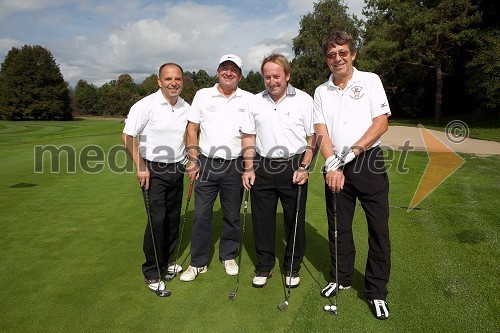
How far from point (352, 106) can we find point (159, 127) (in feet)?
5.99

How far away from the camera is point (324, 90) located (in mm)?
3412

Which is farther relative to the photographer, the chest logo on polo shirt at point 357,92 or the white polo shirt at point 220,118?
the white polo shirt at point 220,118

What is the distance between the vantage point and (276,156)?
12.1ft

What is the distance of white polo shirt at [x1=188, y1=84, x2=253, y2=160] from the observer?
3887 mm

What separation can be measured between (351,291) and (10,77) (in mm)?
59565

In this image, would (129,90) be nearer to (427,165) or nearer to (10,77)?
(10,77)

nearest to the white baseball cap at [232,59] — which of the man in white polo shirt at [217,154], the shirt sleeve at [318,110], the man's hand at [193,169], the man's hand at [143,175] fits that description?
the man in white polo shirt at [217,154]

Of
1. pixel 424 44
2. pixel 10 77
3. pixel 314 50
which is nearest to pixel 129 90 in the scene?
pixel 10 77

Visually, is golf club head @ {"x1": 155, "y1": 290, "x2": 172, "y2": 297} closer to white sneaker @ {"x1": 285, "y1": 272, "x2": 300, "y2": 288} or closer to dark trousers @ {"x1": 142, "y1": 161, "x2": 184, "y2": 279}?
dark trousers @ {"x1": 142, "y1": 161, "x2": 184, "y2": 279}

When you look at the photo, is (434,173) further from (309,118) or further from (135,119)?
(135,119)

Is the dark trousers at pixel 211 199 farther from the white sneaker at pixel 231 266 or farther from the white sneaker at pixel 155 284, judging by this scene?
the white sneaker at pixel 155 284

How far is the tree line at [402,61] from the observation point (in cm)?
2381

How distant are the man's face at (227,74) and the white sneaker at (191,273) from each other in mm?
1869

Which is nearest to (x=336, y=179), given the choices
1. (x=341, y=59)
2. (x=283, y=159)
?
(x=283, y=159)
